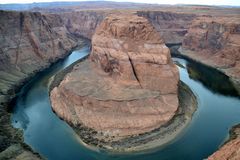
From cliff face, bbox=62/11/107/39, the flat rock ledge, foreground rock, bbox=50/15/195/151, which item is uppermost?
foreground rock, bbox=50/15/195/151

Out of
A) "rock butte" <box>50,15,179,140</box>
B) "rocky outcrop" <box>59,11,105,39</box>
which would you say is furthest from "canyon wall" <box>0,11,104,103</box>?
"rocky outcrop" <box>59,11,105,39</box>

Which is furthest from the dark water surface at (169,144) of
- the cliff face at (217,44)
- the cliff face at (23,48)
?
the cliff face at (217,44)

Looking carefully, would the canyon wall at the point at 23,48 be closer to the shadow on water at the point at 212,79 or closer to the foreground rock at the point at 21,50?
the foreground rock at the point at 21,50

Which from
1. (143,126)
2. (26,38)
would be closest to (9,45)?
(26,38)

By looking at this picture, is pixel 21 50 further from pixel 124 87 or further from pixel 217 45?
pixel 217 45

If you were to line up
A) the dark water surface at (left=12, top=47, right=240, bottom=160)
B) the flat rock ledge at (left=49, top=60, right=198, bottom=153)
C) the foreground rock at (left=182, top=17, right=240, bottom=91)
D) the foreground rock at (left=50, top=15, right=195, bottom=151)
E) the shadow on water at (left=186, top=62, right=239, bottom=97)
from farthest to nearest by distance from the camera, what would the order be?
the foreground rock at (left=182, top=17, right=240, bottom=91) < the shadow on water at (left=186, top=62, right=239, bottom=97) < the foreground rock at (left=50, top=15, right=195, bottom=151) < the flat rock ledge at (left=49, top=60, right=198, bottom=153) < the dark water surface at (left=12, top=47, right=240, bottom=160)

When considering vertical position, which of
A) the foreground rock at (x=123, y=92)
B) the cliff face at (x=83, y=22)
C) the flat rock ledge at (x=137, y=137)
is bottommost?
the cliff face at (x=83, y=22)

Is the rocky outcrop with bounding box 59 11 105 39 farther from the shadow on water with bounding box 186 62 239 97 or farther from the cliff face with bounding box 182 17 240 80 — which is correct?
the shadow on water with bounding box 186 62 239 97
